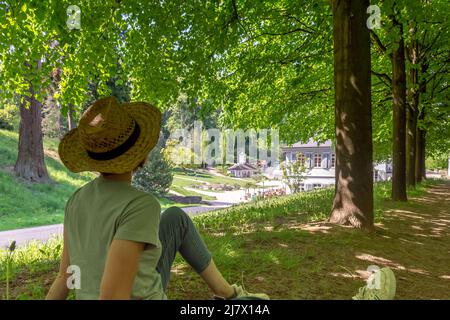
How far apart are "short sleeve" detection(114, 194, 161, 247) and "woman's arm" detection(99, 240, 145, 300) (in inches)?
1.5

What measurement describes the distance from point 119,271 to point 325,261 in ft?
10.9

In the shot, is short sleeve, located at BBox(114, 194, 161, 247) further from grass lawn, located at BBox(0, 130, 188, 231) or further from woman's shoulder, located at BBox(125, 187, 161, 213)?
grass lawn, located at BBox(0, 130, 188, 231)

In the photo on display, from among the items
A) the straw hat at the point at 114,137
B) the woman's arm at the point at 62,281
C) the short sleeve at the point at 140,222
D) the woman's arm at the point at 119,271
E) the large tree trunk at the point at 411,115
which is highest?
the large tree trunk at the point at 411,115

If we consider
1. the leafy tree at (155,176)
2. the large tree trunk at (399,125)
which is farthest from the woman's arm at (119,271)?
the leafy tree at (155,176)

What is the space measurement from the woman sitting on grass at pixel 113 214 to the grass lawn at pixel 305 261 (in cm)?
137

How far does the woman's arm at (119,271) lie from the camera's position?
1509 millimetres

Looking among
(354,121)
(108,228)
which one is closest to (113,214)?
(108,228)

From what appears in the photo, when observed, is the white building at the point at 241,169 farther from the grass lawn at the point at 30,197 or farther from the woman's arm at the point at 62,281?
the woman's arm at the point at 62,281

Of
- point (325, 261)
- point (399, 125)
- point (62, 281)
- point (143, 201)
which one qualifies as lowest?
A: point (325, 261)

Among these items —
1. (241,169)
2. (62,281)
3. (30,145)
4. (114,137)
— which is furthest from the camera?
(241,169)

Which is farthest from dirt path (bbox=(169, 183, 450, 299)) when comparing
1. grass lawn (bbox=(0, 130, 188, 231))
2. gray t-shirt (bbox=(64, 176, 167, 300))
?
grass lawn (bbox=(0, 130, 188, 231))

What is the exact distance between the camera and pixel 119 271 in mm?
1510

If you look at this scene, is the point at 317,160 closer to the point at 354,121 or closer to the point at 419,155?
the point at 419,155
